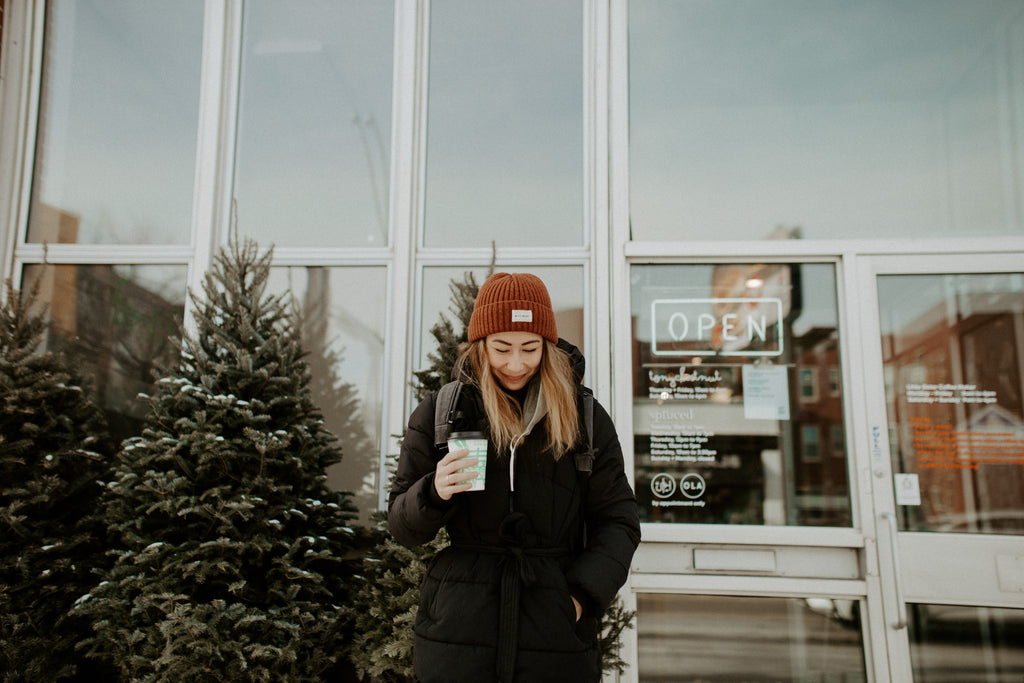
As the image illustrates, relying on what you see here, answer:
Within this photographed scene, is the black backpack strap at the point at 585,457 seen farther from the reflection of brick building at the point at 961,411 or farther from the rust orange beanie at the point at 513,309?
the reflection of brick building at the point at 961,411

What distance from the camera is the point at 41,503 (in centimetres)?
308

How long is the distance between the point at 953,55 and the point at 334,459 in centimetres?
436

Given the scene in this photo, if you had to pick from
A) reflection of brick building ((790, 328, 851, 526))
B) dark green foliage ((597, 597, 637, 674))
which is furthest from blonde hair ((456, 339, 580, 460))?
reflection of brick building ((790, 328, 851, 526))

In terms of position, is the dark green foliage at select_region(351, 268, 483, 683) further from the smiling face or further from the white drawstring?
the smiling face

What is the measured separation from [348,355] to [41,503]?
166 centimetres

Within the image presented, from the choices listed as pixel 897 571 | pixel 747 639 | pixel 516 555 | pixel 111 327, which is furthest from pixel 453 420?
pixel 111 327

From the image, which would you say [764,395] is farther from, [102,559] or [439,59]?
[102,559]

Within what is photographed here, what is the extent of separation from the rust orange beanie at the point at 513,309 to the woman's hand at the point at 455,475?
45 cm

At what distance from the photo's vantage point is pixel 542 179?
4.00 m

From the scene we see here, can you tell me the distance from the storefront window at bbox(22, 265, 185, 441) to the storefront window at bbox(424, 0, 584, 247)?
1722 mm

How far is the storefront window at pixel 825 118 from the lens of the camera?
3.77m

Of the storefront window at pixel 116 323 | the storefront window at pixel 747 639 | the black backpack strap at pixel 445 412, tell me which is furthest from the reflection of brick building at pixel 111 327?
the storefront window at pixel 747 639

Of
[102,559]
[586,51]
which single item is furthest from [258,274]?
[586,51]

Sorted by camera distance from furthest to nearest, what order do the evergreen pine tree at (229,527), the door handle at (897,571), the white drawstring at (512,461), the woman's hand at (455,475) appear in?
the door handle at (897,571) < the evergreen pine tree at (229,527) < the white drawstring at (512,461) < the woman's hand at (455,475)
